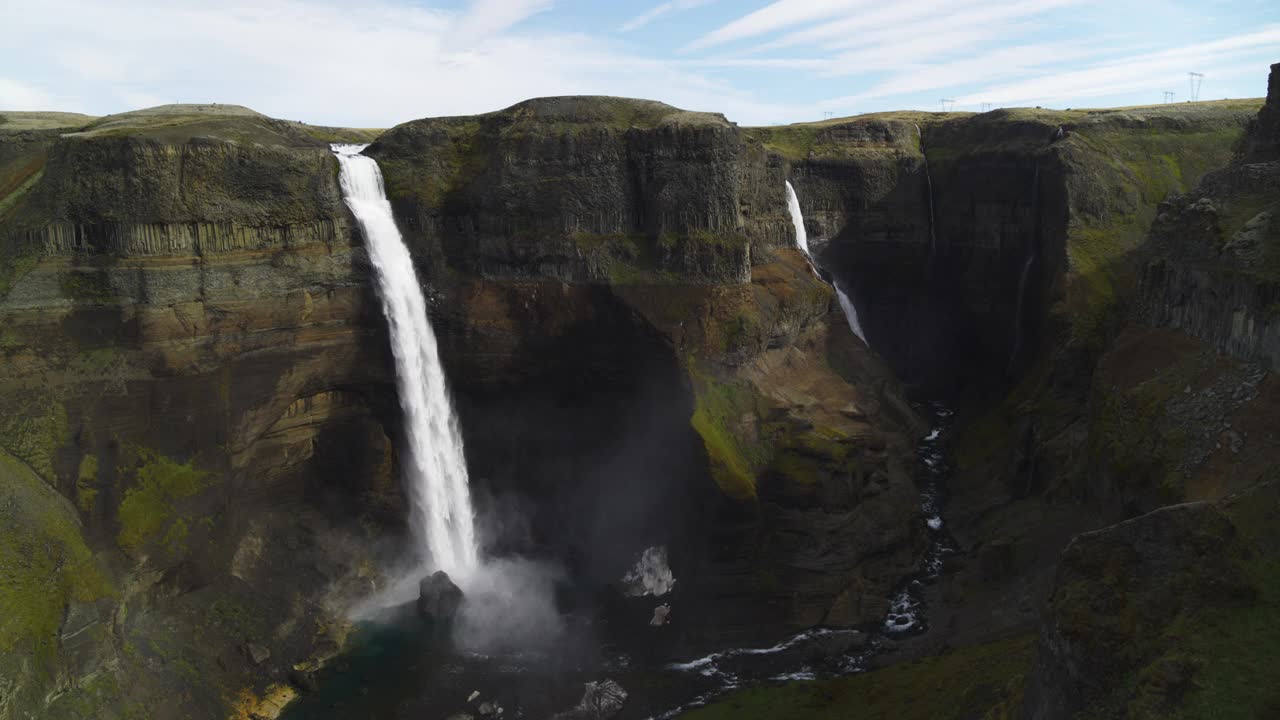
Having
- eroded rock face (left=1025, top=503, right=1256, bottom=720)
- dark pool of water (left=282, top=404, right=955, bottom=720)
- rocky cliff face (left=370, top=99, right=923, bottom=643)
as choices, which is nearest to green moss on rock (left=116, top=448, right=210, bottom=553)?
dark pool of water (left=282, top=404, right=955, bottom=720)

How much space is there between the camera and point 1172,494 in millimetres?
28266

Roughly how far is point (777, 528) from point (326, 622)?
67.2 feet

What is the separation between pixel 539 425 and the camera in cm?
4938

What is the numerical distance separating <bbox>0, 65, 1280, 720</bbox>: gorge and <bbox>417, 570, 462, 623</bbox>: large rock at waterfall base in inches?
26.8

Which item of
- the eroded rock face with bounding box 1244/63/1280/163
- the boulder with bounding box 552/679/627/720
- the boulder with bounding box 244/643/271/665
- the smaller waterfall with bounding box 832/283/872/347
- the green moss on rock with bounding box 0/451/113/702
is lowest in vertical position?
the boulder with bounding box 552/679/627/720

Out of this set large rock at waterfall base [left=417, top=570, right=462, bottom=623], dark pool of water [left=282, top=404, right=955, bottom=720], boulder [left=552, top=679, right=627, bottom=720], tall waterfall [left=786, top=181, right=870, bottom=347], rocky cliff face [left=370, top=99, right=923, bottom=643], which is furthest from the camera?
tall waterfall [left=786, top=181, right=870, bottom=347]

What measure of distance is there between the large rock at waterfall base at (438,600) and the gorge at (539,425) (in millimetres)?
682

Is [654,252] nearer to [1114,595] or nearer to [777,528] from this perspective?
[777,528]

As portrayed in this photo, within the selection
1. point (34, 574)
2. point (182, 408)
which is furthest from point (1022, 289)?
point (34, 574)

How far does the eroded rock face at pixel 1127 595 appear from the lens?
19.8m

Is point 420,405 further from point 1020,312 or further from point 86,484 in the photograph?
point 1020,312

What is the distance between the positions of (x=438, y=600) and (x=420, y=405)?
987cm

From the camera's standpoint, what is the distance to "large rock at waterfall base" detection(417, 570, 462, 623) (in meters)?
42.8

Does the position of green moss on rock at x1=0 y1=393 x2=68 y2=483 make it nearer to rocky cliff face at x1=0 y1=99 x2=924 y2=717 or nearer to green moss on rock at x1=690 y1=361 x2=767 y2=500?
rocky cliff face at x1=0 y1=99 x2=924 y2=717
